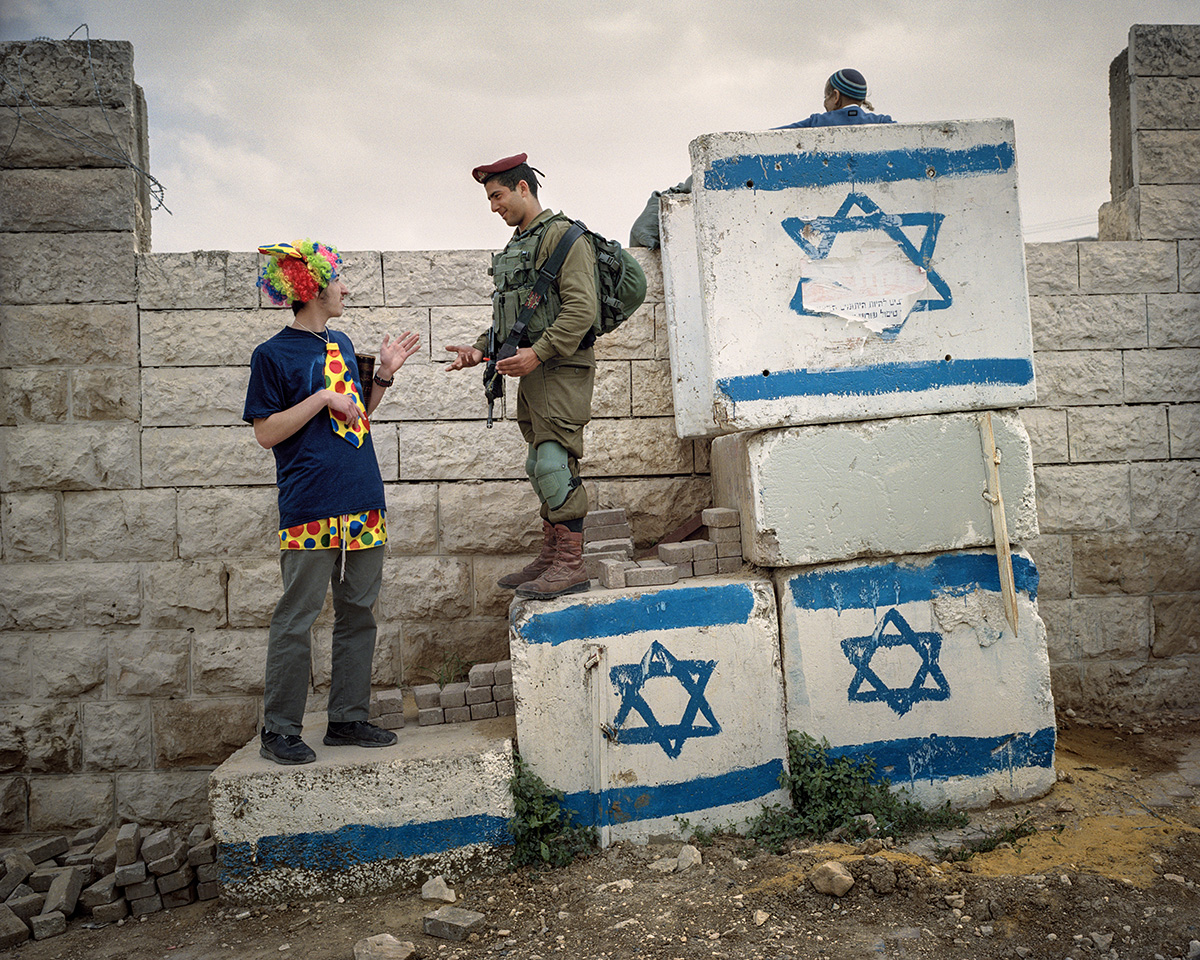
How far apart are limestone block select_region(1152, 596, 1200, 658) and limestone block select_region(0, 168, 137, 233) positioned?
660 cm

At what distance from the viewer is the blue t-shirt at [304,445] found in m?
3.46

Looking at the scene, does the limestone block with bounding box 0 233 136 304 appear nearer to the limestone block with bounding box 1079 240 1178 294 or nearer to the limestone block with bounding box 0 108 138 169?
the limestone block with bounding box 0 108 138 169

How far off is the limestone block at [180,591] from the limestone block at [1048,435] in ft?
16.1

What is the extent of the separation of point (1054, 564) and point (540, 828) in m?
3.61

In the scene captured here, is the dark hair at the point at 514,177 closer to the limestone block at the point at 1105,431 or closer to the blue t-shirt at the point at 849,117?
the blue t-shirt at the point at 849,117

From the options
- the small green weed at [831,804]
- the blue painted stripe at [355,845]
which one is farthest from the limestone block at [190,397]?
the small green weed at [831,804]

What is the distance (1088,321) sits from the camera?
5191mm

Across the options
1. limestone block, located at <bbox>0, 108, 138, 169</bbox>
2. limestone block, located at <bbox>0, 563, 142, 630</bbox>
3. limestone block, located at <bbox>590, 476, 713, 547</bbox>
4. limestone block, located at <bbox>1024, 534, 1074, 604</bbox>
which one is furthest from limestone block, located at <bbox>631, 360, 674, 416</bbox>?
limestone block, located at <bbox>0, 108, 138, 169</bbox>

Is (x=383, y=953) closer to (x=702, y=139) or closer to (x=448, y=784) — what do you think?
(x=448, y=784)

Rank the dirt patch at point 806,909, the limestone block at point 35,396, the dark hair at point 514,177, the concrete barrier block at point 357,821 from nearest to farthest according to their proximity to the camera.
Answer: the dirt patch at point 806,909 → the concrete barrier block at point 357,821 → the dark hair at point 514,177 → the limestone block at point 35,396

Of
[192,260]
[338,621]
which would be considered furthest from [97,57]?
[338,621]

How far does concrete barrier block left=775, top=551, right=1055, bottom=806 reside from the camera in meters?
3.78

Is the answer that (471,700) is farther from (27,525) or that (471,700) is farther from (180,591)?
(27,525)

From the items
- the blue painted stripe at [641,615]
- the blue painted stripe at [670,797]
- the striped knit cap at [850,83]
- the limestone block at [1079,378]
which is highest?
the striped knit cap at [850,83]
